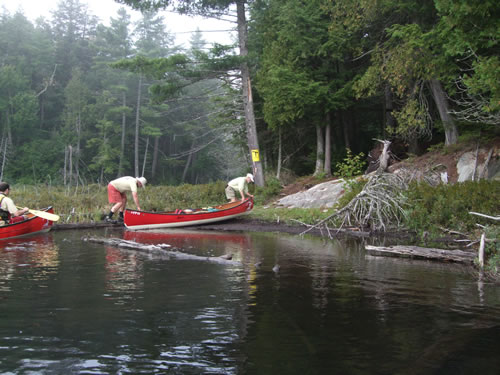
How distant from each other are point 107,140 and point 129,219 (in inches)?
1366

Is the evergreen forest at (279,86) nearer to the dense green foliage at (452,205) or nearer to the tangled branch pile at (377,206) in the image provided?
the dense green foliage at (452,205)

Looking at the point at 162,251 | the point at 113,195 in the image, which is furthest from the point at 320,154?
the point at 162,251

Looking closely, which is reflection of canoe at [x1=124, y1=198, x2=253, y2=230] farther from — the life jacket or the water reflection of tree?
the life jacket

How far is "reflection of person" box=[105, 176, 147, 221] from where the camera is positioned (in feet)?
51.6

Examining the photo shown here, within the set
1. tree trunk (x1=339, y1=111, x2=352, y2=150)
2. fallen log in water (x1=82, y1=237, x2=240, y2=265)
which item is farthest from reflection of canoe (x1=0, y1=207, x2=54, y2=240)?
Result: tree trunk (x1=339, y1=111, x2=352, y2=150)

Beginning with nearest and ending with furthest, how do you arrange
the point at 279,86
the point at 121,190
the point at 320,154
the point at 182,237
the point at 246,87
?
1. the point at 182,237
2. the point at 121,190
3. the point at 279,86
4. the point at 320,154
5. the point at 246,87

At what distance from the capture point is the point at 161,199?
70.4ft

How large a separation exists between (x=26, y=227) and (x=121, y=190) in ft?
10.9

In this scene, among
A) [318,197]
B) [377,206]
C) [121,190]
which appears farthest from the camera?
[318,197]

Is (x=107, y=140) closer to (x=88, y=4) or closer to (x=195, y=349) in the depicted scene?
(x=88, y=4)

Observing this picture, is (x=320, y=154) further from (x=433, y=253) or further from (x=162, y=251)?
(x=162, y=251)

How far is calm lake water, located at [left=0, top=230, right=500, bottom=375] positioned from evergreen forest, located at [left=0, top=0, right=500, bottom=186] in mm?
6897

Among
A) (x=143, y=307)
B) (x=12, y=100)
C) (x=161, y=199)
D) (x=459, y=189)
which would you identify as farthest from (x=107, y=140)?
(x=143, y=307)

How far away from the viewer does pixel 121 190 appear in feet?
53.8
